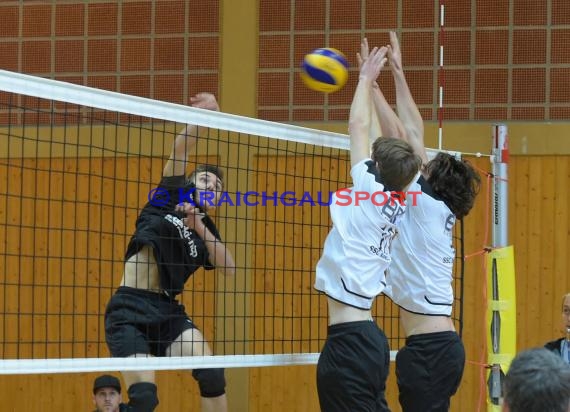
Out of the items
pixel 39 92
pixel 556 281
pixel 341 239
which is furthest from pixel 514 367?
pixel 556 281

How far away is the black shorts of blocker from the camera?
539 centimetres

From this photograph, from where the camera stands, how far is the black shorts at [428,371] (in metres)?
5.97

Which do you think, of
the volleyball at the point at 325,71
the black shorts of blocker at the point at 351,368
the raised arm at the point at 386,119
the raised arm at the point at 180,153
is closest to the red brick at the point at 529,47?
the raised arm at the point at 386,119

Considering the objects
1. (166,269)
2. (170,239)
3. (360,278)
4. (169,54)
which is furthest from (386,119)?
(169,54)

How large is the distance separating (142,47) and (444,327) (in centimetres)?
599

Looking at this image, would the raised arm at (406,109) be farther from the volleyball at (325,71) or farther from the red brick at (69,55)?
the red brick at (69,55)

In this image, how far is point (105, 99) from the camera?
5.97m

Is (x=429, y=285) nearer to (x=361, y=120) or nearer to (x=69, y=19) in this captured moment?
(x=361, y=120)

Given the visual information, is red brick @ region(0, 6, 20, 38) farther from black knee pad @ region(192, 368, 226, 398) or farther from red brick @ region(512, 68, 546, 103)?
black knee pad @ region(192, 368, 226, 398)

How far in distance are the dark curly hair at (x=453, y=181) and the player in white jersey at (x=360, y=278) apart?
1.55ft

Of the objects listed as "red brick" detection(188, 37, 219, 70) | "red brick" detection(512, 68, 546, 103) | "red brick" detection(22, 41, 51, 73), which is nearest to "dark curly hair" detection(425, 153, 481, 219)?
"red brick" detection(512, 68, 546, 103)

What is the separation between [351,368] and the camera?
17.7 feet

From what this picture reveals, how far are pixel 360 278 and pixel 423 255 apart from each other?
0.73 m

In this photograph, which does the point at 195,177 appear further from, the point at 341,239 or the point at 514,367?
the point at 514,367
